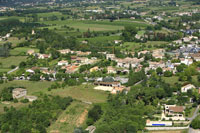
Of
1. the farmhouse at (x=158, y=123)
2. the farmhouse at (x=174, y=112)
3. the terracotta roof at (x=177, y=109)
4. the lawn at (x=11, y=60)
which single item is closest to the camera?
the farmhouse at (x=158, y=123)

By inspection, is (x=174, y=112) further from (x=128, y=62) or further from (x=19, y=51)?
(x=19, y=51)

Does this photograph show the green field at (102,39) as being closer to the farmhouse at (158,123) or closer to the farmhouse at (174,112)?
the farmhouse at (174,112)

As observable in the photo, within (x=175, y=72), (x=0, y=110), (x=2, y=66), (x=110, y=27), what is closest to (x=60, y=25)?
(x=110, y=27)

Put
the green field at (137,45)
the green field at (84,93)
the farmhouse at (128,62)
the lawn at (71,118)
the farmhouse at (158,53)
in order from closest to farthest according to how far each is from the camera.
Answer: the lawn at (71,118)
the green field at (84,93)
the farmhouse at (128,62)
the farmhouse at (158,53)
the green field at (137,45)

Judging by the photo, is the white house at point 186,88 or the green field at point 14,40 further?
the green field at point 14,40

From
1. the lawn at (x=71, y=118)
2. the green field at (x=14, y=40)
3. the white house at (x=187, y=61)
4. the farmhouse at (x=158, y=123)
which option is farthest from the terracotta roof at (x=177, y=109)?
the green field at (x=14, y=40)

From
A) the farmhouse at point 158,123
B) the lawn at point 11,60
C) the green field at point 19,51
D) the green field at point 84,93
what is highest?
the green field at point 84,93

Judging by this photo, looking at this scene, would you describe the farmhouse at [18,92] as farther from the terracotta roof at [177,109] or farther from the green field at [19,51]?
the green field at [19,51]

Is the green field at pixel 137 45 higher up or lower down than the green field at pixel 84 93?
lower down
